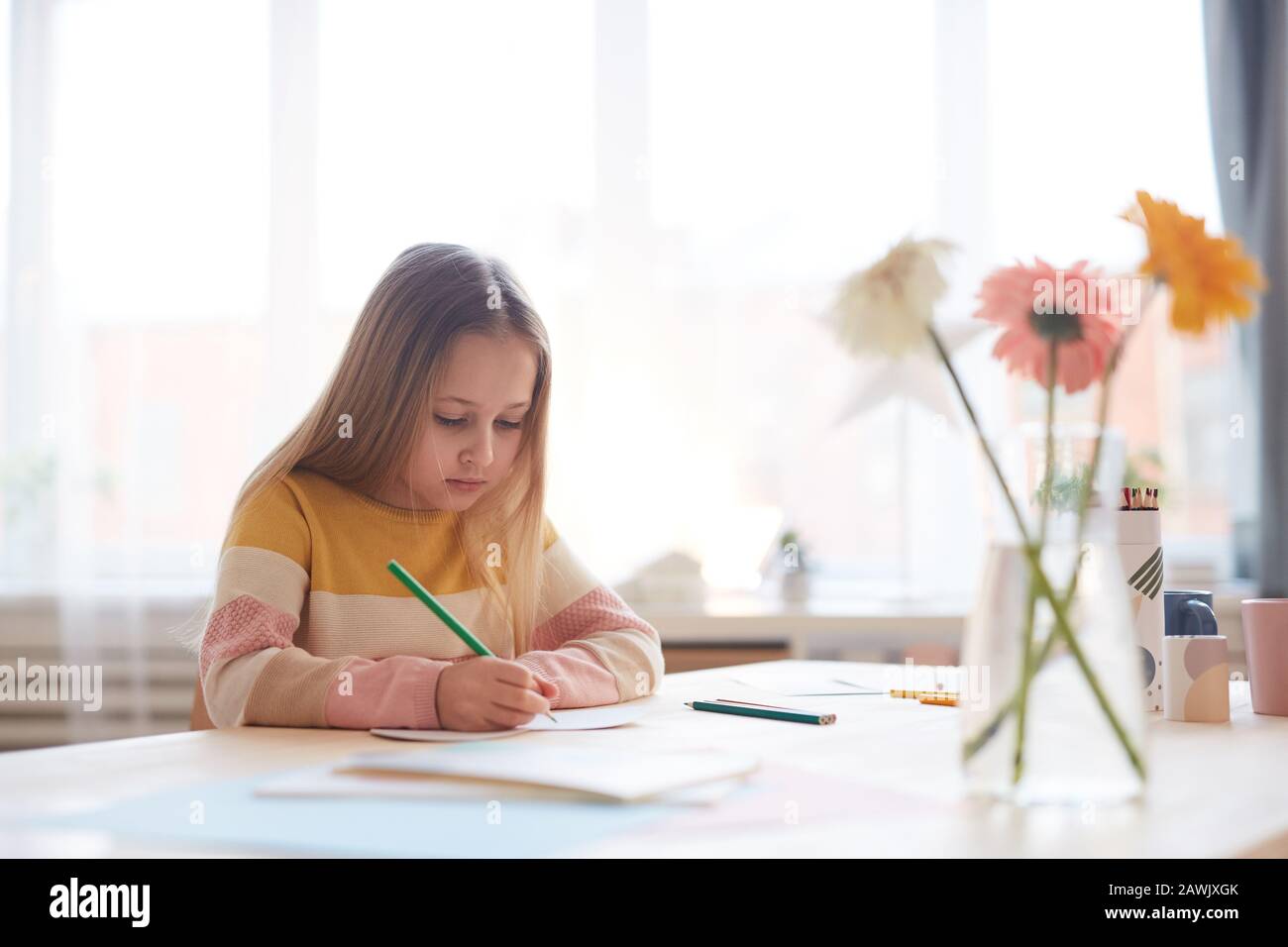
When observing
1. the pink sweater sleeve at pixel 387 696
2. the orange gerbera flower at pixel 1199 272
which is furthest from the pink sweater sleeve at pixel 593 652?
the orange gerbera flower at pixel 1199 272

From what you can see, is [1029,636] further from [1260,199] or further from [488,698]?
[1260,199]

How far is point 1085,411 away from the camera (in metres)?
2.22

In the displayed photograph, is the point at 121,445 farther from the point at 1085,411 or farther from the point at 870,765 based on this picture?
the point at 870,765

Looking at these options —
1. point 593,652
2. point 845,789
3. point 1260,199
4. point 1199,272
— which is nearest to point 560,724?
point 593,652

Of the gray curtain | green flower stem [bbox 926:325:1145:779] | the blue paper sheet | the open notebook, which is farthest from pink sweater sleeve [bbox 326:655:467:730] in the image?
the gray curtain

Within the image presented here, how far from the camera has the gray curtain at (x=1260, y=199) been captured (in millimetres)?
2365

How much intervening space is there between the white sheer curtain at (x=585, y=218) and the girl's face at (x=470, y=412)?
1.38 metres

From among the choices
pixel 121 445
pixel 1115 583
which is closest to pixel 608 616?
pixel 1115 583

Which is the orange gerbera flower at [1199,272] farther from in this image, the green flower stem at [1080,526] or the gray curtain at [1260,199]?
the gray curtain at [1260,199]

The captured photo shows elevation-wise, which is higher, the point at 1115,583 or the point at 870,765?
the point at 1115,583

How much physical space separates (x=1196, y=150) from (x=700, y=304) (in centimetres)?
115

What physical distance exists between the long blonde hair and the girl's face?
0.01 m

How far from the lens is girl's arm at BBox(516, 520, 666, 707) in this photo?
973mm
